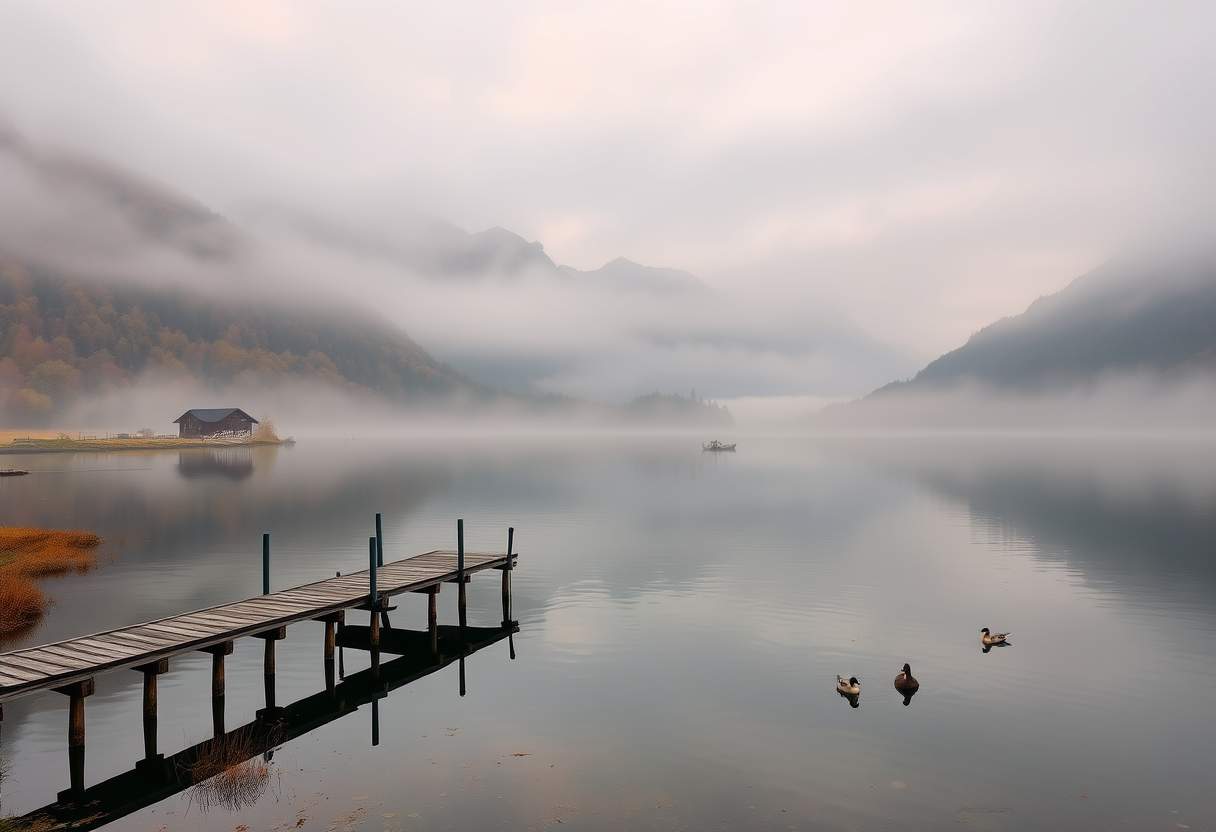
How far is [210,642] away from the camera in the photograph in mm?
24125

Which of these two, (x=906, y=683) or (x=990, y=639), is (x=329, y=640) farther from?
(x=990, y=639)

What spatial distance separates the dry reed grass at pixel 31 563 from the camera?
117 ft

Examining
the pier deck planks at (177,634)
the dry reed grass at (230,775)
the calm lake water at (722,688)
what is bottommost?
the calm lake water at (722,688)

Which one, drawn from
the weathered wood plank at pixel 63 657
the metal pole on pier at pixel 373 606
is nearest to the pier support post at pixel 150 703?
the weathered wood plank at pixel 63 657

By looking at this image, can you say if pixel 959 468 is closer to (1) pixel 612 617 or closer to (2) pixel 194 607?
(1) pixel 612 617

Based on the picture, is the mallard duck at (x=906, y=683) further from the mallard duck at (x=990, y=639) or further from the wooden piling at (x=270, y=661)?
the wooden piling at (x=270, y=661)

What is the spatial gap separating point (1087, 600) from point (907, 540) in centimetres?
2325

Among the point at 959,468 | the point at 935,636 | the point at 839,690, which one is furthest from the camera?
the point at 959,468

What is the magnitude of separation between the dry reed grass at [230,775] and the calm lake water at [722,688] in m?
0.49

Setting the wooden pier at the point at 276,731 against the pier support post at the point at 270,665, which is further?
the pier support post at the point at 270,665

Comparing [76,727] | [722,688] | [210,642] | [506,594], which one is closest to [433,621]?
[506,594]

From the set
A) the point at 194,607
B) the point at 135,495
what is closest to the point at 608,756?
the point at 194,607

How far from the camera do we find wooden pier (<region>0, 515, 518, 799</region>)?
20734 millimetres

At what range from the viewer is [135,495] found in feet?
322
